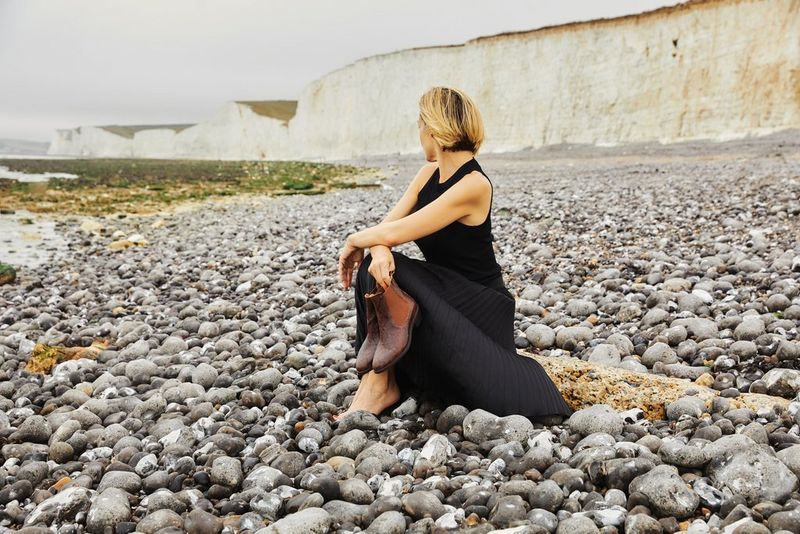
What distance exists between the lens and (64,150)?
162000 millimetres

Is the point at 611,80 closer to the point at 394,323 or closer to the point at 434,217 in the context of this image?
the point at 434,217

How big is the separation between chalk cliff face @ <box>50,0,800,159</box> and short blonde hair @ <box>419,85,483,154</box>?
30.8 meters

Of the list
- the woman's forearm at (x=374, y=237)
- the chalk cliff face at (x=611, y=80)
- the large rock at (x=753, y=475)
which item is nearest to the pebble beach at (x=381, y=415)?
the large rock at (x=753, y=475)

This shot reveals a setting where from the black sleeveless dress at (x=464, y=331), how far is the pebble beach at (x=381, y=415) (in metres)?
0.13

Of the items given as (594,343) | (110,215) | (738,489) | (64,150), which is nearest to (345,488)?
(738,489)

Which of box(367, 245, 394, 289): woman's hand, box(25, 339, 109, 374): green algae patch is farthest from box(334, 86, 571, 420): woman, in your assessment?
box(25, 339, 109, 374): green algae patch

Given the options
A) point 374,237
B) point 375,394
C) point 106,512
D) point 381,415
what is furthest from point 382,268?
point 106,512

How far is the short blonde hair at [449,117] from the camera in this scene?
3322 millimetres

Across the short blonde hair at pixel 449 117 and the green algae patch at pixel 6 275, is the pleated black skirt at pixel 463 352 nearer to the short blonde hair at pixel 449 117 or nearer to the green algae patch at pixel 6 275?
the short blonde hair at pixel 449 117

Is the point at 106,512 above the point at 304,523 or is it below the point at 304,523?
below

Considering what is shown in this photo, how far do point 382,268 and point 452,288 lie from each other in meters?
0.44

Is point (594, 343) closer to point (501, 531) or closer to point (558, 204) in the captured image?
point (501, 531)

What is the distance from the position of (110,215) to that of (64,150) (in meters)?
171

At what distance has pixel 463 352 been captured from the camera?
3.09 meters
